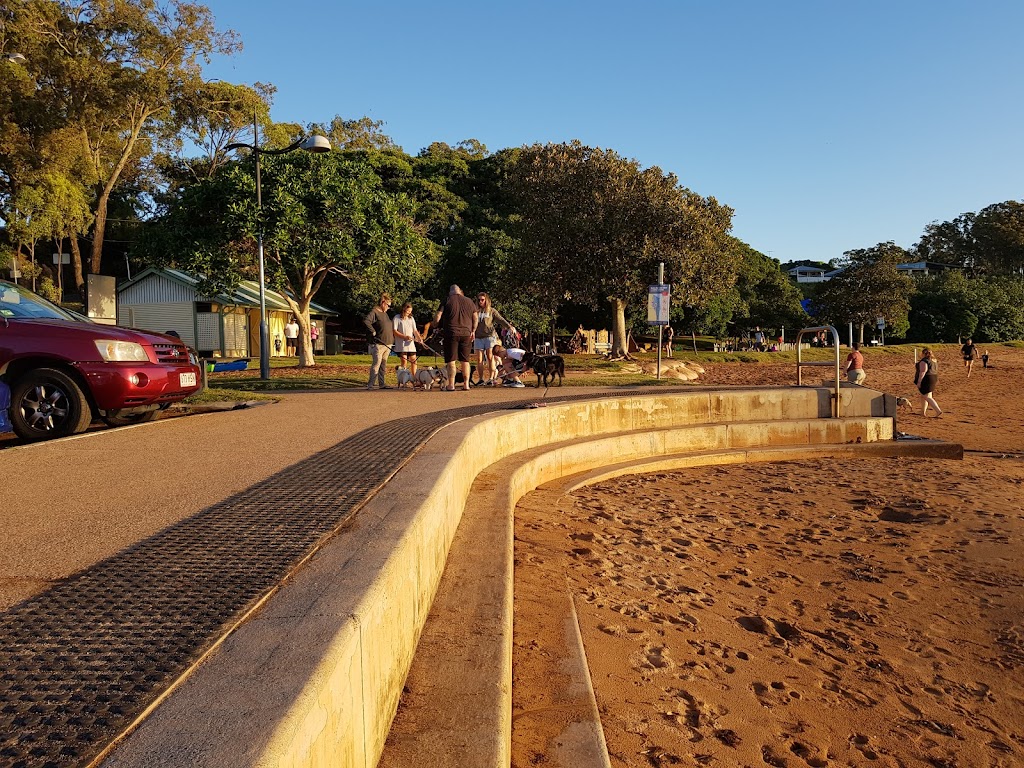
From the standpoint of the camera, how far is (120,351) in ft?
22.7

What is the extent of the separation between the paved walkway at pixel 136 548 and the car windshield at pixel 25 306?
4.89 feet

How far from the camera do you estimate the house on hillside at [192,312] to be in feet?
108

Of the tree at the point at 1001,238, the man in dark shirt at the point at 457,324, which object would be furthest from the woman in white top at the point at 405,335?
the tree at the point at 1001,238

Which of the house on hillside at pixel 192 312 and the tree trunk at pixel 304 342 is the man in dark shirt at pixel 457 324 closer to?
the tree trunk at pixel 304 342

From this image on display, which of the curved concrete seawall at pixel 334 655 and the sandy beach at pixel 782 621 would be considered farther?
the sandy beach at pixel 782 621

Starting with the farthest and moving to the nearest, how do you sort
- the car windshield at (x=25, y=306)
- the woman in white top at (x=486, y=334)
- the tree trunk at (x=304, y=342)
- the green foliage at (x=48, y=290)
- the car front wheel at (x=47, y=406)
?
the green foliage at (x=48, y=290) → the tree trunk at (x=304, y=342) → the woman in white top at (x=486, y=334) → the car windshield at (x=25, y=306) → the car front wheel at (x=47, y=406)

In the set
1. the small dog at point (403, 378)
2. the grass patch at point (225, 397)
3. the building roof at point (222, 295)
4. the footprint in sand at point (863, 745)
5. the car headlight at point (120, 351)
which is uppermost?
the building roof at point (222, 295)

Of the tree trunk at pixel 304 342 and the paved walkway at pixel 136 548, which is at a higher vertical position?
the tree trunk at pixel 304 342

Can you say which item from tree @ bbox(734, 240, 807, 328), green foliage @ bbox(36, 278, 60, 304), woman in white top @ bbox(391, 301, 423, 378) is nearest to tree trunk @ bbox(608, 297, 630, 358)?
woman in white top @ bbox(391, 301, 423, 378)

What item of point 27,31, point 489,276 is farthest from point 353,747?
point 489,276

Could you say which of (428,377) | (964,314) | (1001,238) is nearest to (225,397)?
(428,377)

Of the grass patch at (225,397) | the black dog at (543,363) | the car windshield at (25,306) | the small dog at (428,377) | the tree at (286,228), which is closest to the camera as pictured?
the car windshield at (25,306)

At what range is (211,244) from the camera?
22.0 meters

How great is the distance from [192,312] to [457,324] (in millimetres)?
25912
